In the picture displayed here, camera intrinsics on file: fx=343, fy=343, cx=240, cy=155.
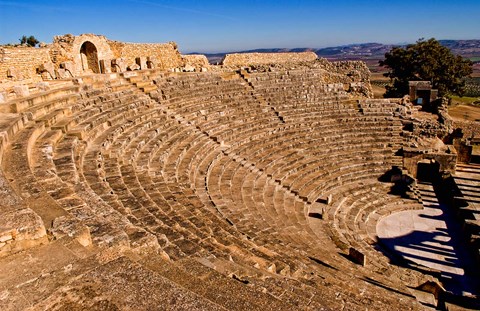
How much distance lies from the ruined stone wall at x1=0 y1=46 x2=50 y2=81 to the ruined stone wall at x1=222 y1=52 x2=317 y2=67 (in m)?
10.3

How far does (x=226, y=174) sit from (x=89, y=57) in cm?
1253

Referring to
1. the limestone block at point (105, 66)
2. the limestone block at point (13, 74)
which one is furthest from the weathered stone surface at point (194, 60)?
the limestone block at point (13, 74)

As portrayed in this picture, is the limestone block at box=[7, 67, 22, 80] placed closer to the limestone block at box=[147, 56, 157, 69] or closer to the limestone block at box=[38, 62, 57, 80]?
the limestone block at box=[38, 62, 57, 80]

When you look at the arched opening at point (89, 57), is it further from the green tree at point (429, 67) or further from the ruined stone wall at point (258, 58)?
the green tree at point (429, 67)

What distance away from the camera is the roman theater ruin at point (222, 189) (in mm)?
3163

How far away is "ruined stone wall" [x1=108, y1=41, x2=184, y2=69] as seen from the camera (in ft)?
64.1

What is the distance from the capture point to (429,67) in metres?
28.9

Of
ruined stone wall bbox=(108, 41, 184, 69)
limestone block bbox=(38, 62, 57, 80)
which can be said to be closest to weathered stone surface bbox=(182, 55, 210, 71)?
ruined stone wall bbox=(108, 41, 184, 69)

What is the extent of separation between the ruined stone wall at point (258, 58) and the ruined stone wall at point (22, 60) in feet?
33.8

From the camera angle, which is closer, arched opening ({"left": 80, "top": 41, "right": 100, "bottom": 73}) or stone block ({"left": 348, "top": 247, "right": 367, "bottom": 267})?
stone block ({"left": 348, "top": 247, "right": 367, "bottom": 267})

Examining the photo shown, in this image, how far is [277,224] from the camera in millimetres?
8906

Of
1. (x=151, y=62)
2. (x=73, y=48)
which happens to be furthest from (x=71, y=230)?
(x=151, y=62)

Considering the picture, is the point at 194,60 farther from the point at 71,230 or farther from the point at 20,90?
the point at 71,230

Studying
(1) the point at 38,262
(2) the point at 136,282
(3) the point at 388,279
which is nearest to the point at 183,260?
(2) the point at 136,282
